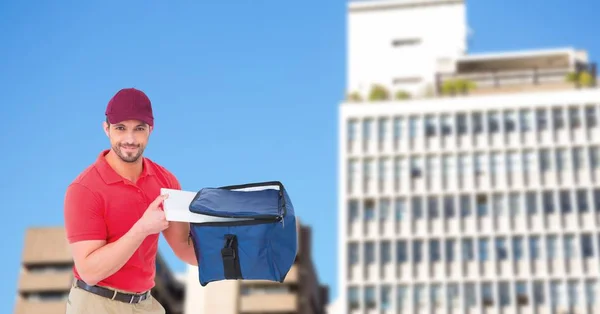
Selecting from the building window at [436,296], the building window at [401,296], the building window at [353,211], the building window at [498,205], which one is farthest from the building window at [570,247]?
the building window at [353,211]

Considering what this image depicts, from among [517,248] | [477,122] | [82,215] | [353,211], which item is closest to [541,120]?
[477,122]

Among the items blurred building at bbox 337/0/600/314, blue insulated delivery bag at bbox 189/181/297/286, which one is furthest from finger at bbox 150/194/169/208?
blurred building at bbox 337/0/600/314

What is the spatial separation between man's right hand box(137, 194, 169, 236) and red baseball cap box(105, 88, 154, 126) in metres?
0.43

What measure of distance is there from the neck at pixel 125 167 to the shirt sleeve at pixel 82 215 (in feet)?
0.87

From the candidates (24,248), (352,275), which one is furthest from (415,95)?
(24,248)

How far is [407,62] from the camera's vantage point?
9519 centimetres

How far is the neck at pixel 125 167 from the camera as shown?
5523 mm

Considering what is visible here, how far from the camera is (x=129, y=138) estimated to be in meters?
5.39

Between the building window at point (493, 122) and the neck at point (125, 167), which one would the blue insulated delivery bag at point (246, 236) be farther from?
the building window at point (493, 122)

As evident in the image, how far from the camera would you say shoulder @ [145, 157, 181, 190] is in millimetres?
5828

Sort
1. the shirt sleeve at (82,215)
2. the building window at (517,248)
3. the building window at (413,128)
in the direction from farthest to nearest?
the building window at (413,128) < the building window at (517,248) < the shirt sleeve at (82,215)

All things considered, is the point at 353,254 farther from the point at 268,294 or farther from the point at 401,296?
the point at 268,294

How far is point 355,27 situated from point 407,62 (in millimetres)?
6243

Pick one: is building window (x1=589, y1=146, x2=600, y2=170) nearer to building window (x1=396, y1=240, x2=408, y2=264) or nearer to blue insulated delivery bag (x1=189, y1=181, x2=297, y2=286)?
building window (x1=396, y1=240, x2=408, y2=264)
